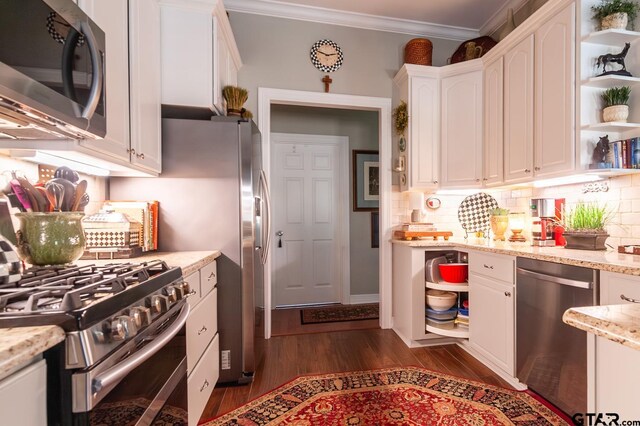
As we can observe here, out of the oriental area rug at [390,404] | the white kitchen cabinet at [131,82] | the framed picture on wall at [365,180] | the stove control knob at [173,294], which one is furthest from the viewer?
the framed picture on wall at [365,180]

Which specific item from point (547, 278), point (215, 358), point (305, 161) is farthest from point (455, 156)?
point (215, 358)

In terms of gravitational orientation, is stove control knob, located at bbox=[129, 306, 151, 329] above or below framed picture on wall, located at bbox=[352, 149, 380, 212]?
below

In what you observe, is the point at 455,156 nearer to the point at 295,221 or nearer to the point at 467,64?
the point at 467,64

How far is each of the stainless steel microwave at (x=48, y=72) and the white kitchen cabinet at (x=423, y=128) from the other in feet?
7.73

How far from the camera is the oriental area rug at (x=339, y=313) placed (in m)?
3.14

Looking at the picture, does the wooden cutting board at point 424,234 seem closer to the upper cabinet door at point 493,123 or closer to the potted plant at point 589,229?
the upper cabinet door at point 493,123

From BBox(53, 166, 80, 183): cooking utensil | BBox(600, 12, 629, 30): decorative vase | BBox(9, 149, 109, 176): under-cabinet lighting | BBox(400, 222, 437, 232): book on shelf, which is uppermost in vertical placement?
BBox(600, 12, 629, 30): decorative vase

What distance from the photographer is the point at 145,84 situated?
5.43ft

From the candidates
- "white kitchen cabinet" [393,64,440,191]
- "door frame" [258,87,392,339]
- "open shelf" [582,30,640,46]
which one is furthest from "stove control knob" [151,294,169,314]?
"open shelf" [582,30,640,46]

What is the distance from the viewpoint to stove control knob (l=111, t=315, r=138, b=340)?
2.41ft

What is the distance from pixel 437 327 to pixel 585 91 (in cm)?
195

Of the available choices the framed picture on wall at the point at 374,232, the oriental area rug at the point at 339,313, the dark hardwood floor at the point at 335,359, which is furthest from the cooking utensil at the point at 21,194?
the framed picture on wall at the point at 374,232

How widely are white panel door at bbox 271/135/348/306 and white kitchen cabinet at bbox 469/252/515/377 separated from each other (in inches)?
69.7

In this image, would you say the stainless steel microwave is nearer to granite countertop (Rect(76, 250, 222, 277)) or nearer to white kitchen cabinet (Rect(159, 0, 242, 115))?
granite countertop (Rect(76, 250, 222, 277))
